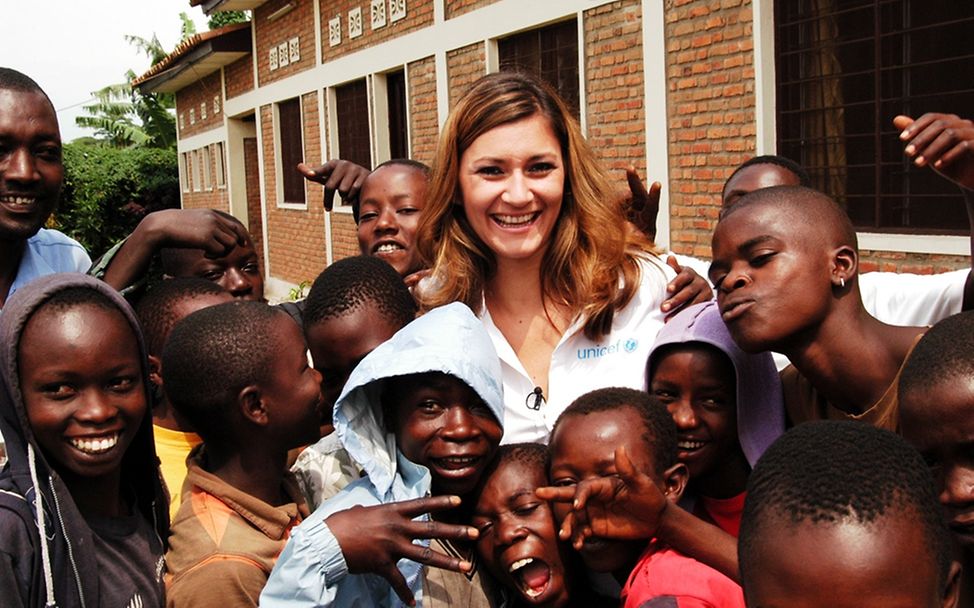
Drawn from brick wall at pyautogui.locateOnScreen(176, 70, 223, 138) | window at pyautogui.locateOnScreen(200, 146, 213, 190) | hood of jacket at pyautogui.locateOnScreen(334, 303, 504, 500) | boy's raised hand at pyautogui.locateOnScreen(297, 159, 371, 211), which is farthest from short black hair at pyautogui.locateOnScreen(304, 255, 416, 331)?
window at pyautogui.locateOnScreen(200, 146, 213, 190)

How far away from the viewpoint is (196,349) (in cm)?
249

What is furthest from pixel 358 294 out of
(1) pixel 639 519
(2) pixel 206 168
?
(2) pixel 206 168

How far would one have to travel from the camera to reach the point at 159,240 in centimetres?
356

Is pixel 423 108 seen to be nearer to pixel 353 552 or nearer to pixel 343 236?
pixel 343 236

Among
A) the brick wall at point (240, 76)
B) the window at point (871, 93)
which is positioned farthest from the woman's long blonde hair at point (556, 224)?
the brick wall at point (240, 76)

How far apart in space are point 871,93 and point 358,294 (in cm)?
453

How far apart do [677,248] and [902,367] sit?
18.4ft

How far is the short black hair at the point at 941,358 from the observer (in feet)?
6.15

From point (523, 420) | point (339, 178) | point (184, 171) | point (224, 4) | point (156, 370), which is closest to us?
point (523, 420)

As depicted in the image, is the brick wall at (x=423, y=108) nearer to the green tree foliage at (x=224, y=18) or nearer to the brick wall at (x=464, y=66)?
the brick wall at (x=464, y=66)

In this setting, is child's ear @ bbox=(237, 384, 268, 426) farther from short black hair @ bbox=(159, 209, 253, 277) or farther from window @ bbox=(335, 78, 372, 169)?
window @ bbox=(335, 78, 372, 169)

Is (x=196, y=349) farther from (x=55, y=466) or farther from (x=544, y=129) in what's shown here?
(x=544, y=129)

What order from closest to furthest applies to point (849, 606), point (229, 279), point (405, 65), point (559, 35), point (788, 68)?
point (849, 606), point (229, 279), point (788, 68), point (559, 35), point (405, 65)

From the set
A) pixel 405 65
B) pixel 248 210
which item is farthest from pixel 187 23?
pixel 405 65
